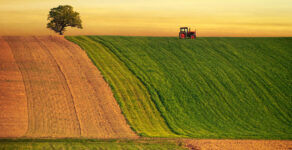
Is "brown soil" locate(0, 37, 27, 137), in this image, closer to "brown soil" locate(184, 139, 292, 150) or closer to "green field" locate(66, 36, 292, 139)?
"green field" locate(66, 36, 292, 139)

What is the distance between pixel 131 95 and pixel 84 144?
47.5 feet

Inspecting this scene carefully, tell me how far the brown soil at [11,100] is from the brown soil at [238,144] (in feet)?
50.7

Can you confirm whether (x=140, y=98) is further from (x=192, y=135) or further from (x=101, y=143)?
(x=101, y=143)

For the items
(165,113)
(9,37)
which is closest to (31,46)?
(9,37)

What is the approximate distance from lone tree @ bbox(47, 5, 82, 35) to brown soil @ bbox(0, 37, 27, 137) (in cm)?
2541

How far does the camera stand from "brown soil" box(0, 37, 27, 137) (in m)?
35.5

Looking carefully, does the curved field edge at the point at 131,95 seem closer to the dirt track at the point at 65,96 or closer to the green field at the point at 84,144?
the dirt track at the point at 65,96

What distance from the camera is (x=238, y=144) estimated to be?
1351 inches

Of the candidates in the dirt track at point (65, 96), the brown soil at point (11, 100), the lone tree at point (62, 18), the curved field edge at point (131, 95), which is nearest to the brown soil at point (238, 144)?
the curved field edge at point (131, 95)

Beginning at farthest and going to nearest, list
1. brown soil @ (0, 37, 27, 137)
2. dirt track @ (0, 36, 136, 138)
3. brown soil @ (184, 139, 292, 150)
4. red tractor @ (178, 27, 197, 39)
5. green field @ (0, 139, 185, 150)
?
1. red tractor @ (178, 27, 197, 39)
2. dirt track @ (0, 36, 136, 138)
3. brown soil @ (0, 37, 27, 137)
4. brown soil @ (184, 139, 292, 150)
5. green field @ (0, 139, 185, 150)

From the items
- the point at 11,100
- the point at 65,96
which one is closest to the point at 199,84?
the point at 65,96

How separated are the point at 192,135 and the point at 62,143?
12.5 meters

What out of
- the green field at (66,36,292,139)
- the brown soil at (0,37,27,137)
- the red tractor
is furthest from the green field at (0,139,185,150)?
the red tractor

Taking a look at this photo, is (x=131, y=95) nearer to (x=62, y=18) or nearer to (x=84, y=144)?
(x=84, y=144)
